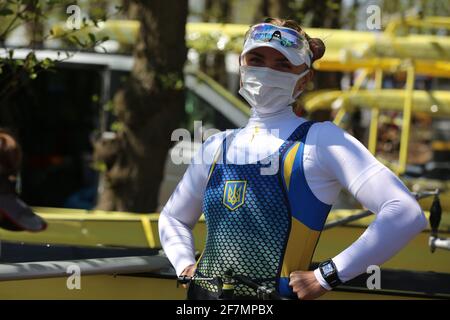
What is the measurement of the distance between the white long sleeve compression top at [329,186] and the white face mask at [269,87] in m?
0.03

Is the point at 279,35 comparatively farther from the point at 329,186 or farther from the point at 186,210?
the point at 186,210

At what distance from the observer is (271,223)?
2936mm

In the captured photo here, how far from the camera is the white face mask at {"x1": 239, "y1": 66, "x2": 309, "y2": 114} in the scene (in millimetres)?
3045

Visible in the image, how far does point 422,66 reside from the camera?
10.7 meters

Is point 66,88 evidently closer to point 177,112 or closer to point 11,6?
point 177,112

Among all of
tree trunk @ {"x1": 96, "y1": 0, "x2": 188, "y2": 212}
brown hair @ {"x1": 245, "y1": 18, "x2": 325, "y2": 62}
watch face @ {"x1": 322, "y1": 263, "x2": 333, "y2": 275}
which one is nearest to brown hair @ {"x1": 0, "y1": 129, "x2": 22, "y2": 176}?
tree trunk @ {"x1": 96, "y1": 0, "x2": 188, "y2": 212}

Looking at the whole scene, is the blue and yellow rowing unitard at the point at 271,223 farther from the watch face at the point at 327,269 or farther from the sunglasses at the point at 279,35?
the sunglasses at the point at 279,35

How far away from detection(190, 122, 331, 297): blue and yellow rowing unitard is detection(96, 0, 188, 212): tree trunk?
135 inches

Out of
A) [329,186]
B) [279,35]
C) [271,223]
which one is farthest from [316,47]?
[271,223]

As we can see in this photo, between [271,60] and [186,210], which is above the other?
[271,60]

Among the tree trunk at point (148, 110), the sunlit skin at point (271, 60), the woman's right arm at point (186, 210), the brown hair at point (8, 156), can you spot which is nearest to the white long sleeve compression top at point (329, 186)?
the woman's right arm at point (186, 210)

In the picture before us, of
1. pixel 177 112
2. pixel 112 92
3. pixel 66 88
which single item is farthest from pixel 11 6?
pixel 66 88

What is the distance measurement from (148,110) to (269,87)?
3562 mm
